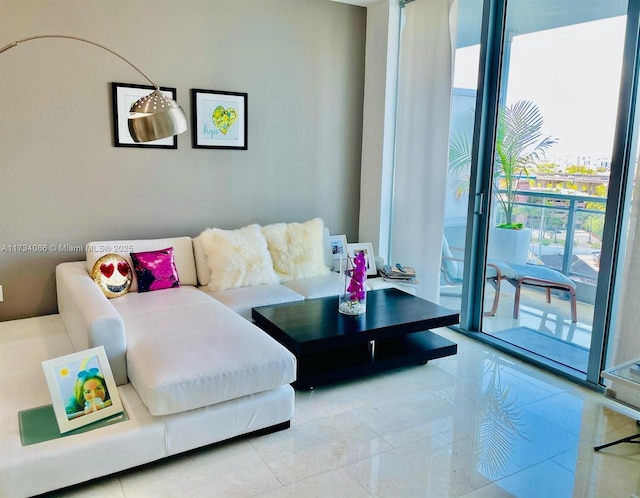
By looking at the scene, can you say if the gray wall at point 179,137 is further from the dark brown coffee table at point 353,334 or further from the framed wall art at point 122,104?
the dark brown coffee table at point 353,334

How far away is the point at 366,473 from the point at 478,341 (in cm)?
190

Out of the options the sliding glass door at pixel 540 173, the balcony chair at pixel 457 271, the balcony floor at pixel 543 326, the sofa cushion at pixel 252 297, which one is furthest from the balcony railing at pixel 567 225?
the sofa cushion at pixel 252 297

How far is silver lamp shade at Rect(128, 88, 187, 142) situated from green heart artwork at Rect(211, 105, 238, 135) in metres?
1.71

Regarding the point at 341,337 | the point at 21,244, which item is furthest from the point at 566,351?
the point at 21,244

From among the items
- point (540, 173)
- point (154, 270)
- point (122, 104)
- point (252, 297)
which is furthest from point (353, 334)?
point (122, 104)

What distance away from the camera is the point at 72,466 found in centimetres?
197

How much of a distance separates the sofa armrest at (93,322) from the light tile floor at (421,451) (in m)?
0.56

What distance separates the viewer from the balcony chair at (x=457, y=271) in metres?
3.79

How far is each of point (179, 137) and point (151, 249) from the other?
2.98ft

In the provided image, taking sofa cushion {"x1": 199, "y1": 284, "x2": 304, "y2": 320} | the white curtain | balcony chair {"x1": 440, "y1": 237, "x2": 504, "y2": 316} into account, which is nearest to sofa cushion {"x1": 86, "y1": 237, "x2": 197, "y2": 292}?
sofa cushion {"x1": 199, "y1": 284, "x2": 304, "y2": 320}

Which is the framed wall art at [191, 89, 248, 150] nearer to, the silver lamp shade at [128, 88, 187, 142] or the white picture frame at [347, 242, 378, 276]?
the white picture frame at [347, 242, 378, 276]

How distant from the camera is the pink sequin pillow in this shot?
11.2ft

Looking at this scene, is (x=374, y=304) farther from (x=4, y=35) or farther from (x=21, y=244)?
(x=4, y=35)

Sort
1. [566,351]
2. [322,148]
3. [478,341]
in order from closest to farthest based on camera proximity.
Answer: [566,351] < [478,341] < [322,148]
